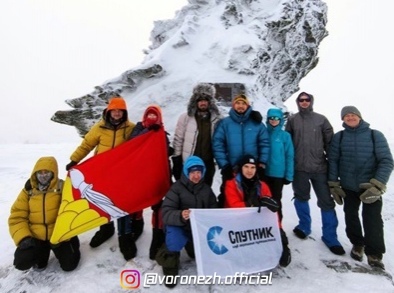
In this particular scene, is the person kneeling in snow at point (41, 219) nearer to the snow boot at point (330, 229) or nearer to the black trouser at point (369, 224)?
the snow boot at point (330, 229)

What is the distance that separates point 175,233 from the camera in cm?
391

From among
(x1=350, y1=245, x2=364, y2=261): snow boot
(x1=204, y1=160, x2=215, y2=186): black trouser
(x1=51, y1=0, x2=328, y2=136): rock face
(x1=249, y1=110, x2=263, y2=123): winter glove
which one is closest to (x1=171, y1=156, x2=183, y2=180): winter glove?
(x1=204, y1=160, x2=215, y2=186): black trouser

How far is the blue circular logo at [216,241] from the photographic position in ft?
12.5

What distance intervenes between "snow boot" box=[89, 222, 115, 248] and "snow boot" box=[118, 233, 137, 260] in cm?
56

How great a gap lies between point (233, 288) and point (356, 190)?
257cm

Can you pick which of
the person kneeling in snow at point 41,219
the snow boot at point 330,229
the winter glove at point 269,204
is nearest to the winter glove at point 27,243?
the person kneeling in snow at point 41,219

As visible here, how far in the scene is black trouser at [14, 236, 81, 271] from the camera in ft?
12.8

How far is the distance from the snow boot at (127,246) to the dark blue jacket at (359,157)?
360 cm

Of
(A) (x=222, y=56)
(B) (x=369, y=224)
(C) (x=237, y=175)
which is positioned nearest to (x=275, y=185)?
(C) (x=237, y=175)

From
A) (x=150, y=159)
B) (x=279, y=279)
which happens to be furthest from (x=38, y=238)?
(x=279, y=279)

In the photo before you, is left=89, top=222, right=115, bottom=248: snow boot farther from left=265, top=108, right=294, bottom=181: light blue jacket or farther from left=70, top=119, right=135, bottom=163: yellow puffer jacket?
left=265, top=108, right=294, bottom=181: light blue jacket

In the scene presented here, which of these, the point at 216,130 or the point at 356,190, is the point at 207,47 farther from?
the point at 356,190

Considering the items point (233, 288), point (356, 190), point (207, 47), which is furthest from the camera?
point (207, 47)

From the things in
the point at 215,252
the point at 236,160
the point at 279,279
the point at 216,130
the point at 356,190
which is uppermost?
the point at 216,130
